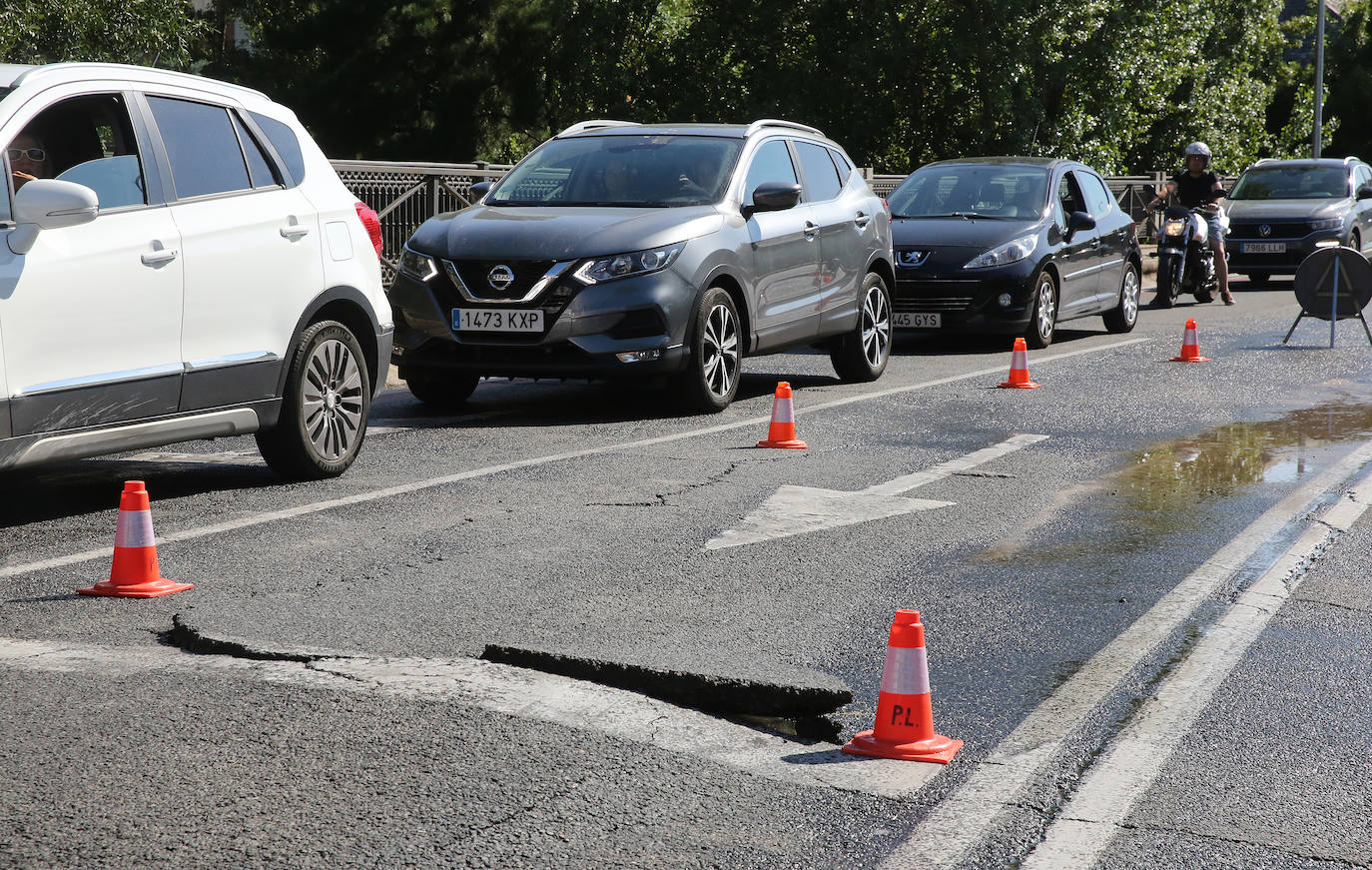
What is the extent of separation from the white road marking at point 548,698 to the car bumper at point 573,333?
5430 millimetres

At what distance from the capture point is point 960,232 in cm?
1591

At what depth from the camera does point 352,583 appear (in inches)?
232

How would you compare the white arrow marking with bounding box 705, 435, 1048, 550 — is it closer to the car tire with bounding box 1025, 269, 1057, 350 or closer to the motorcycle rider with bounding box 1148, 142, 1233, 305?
the car tire with bounding box 1025, 269, 1057, 350

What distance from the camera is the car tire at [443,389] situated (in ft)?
36.1

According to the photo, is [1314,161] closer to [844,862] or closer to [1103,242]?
[1103,242]

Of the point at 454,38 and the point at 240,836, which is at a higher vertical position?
the point at 454,38

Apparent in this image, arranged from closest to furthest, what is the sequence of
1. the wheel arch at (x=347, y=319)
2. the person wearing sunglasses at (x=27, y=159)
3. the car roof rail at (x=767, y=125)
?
1. the person wearing sunglasses at (x=27, y=159)
2. the wheel arch at (x=347, y=319)
3. the car roof rail at (x=767, y=125)

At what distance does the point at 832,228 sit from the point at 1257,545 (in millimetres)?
5904

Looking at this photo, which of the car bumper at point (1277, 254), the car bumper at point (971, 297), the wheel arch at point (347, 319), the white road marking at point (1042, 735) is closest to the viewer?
the white road marking at point (1042, 735)

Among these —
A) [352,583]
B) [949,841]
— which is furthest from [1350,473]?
[949,841]

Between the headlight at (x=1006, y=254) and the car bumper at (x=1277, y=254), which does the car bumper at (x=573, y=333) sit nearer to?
the headlight at (x=1006, y=254)

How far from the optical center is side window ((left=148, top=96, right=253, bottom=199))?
7207 mm

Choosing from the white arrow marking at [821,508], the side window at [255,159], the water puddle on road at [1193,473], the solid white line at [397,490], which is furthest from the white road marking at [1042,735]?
the side window at [255,159]

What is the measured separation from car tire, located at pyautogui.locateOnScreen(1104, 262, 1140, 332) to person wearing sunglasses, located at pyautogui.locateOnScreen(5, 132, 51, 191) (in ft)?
42.4
